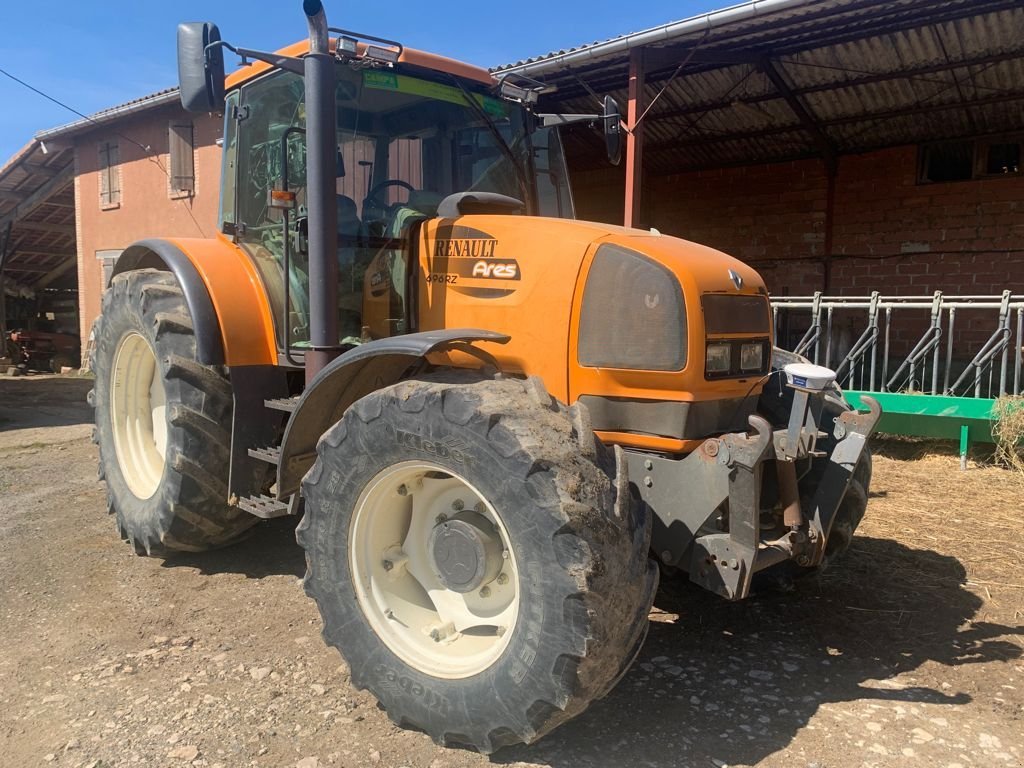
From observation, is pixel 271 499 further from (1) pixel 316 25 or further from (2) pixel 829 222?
(2) pixel 829 222

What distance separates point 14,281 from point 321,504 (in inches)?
809

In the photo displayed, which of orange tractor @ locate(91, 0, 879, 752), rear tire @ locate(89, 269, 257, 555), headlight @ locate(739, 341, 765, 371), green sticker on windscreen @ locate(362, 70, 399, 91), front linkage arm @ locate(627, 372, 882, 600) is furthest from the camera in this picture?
rear tire @ locate(89, 269, 257, 555)

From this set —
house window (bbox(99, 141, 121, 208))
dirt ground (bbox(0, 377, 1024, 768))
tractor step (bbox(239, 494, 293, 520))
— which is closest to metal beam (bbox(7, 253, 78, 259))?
house window (bbox(99, 141, 121, 208))

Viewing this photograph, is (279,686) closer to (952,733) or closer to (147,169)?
(952,733)

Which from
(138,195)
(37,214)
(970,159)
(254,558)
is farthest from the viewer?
(37,214)

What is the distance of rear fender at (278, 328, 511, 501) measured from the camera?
2768mm

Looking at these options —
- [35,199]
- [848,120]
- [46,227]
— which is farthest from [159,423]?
[46,227]

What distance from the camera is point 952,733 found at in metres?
2.61

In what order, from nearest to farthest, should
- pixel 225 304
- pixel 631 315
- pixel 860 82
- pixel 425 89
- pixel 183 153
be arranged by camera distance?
1. pixel 631 315
2. pixel 425 89
3. pixel 225 304
4. pixel 860 82
5. pixel 183 153

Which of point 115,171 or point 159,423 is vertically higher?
point 115,171

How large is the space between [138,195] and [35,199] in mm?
4432

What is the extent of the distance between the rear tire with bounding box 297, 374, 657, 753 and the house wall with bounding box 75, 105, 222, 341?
11.1 m

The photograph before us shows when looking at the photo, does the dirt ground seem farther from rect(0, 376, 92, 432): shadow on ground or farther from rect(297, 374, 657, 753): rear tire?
rect(0, 376, 92, 432): shadow on ground

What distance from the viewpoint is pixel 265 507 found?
3.51 m
